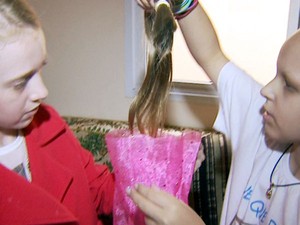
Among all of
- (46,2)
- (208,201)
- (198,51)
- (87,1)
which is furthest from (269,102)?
(46,2)

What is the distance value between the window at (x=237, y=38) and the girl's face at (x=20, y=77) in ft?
1.89

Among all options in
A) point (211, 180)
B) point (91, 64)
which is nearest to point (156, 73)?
point (211, 180)

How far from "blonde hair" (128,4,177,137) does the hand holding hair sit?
5.3 inches

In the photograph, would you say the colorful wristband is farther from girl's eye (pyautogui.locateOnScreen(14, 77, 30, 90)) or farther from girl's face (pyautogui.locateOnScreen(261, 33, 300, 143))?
girl's eye (pyautogui.locateOnScreen(14, 77, 30, 90))

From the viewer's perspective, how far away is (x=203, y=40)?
83 centimetres

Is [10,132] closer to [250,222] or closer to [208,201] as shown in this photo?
[250,222]

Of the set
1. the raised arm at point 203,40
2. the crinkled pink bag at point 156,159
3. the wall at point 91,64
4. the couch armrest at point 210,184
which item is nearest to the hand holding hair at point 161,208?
the crinkled pink bag at point 156,159

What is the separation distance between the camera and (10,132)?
0.70m

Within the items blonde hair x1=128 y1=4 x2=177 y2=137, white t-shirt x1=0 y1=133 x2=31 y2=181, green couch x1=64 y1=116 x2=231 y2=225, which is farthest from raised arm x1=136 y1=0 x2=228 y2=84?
white t-shirt x1=0 y1=133 x2=31 y2=181

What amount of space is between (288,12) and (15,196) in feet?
3.03

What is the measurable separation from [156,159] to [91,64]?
779 mm

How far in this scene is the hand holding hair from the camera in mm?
580

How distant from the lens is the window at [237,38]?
1.13 m

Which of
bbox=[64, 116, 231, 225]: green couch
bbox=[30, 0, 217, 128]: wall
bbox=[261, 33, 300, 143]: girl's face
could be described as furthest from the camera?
bbox=[30, 0, 217, 128]: wall
